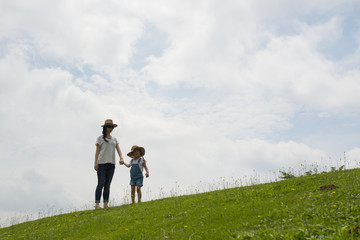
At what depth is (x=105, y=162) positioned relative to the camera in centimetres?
1208

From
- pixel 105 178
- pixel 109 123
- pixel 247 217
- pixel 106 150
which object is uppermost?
pixel 109 123

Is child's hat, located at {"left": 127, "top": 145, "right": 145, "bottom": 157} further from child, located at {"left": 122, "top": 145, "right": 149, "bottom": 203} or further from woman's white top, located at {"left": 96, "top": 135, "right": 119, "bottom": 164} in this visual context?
woman's white top, located at {"left": 96, "top": 135, "right": 119, "bottom": 164}

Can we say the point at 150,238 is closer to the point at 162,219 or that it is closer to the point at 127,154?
the point at 162,219

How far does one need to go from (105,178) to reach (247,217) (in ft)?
21.2

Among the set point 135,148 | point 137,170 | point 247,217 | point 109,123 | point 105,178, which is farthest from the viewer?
point 135,148

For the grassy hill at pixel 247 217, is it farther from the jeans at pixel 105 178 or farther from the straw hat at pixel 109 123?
the straw hat at pixel 109 123

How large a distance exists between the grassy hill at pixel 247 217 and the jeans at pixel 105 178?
759 millimetres

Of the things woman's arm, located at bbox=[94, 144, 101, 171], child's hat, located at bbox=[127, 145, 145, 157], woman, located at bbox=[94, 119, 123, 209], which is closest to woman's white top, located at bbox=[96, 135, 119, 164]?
woman, located at bbox=[94, 119, 123, 209]

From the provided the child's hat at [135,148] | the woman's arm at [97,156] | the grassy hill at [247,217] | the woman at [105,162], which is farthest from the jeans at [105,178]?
the child's hat at [135,148]

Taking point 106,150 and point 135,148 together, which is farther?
point 135,148

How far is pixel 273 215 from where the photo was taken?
723 cm

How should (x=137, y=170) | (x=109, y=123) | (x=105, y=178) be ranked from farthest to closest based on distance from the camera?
(x=137, y=170)
(x=109, y=123)
(x=105, y=178)

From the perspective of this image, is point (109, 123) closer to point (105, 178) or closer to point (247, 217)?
point (105, 178)

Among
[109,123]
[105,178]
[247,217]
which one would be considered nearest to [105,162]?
[105,178]
